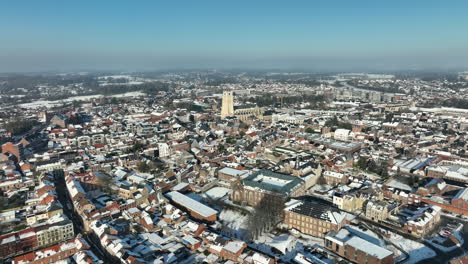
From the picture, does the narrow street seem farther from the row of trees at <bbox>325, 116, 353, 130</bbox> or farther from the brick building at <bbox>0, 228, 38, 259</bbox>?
the row of trees at <bbox>325, 116, 353, 130</bbox>

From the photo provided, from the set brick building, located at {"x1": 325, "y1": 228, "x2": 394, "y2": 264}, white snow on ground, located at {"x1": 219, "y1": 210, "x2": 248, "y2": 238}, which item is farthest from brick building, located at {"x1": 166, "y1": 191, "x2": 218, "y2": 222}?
brick building, located at {"x1": 325, "y1": 228, "x2": 394, "y2": 264}

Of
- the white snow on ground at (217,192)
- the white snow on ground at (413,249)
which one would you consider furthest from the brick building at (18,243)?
the white snow on ground at (413,249)

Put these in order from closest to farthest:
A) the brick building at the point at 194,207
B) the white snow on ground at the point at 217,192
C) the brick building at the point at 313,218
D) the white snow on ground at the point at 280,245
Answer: the white snow on ground at the point at 280,245 → the brick building at the point at 313,218 → the brick building at the point at 194,207 → the white snow on ground at the point at 217,192

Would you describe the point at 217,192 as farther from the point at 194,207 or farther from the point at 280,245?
the point at 280,245

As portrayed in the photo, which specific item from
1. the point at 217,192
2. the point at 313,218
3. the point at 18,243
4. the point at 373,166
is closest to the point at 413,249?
the point at 313,218

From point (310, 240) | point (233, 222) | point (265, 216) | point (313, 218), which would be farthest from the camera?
point (233, 222)

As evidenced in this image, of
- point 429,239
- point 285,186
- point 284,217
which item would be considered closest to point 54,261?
point 284,217

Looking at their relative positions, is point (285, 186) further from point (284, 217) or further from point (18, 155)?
point (18, 155)

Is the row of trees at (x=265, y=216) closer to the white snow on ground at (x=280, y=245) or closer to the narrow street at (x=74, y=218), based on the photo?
the white snow on ground at (x=280, y=245)

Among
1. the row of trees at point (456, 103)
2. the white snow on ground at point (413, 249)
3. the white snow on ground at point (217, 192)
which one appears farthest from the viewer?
the row of trees at point (456, 103)
